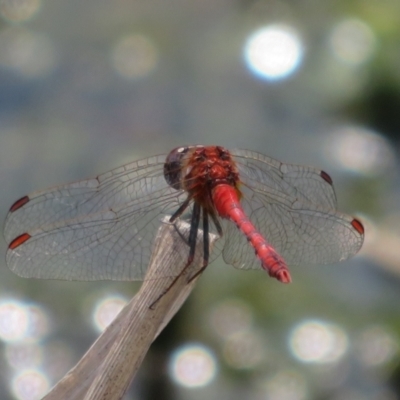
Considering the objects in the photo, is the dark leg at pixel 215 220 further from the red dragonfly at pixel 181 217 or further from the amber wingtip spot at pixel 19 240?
the amber wingtip spot at pixel 19 240

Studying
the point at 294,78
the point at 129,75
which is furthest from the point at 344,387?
the point at 129,75

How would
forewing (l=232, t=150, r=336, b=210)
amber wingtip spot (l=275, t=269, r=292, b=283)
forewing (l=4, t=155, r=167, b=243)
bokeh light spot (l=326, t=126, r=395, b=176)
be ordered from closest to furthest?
amber wingtip spot (l=275, t=269, r=292, b=283)
forewing (l=4, t=155, r=167, b=243)
forewing (l=232, t=150, r=336, b=210)
bokeh light spot (l=326, t=126, r=395, b=176)

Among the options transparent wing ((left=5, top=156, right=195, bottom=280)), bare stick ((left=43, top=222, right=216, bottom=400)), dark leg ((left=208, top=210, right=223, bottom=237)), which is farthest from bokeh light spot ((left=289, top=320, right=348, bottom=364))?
bare stick ((left=43, top=222, right=216, bottom=400))

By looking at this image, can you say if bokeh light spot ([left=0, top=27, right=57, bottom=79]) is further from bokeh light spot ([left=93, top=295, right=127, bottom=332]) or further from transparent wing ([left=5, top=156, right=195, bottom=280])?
transparent wing ([left=5, top=156, right=195, bottom=280])

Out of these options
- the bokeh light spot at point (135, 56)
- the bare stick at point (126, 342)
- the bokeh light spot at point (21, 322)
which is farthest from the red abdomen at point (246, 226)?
the bokeh light spot at point (135, 56)

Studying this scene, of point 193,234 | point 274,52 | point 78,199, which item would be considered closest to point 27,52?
point 274,52

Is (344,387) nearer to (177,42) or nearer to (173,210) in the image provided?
(173,210)
